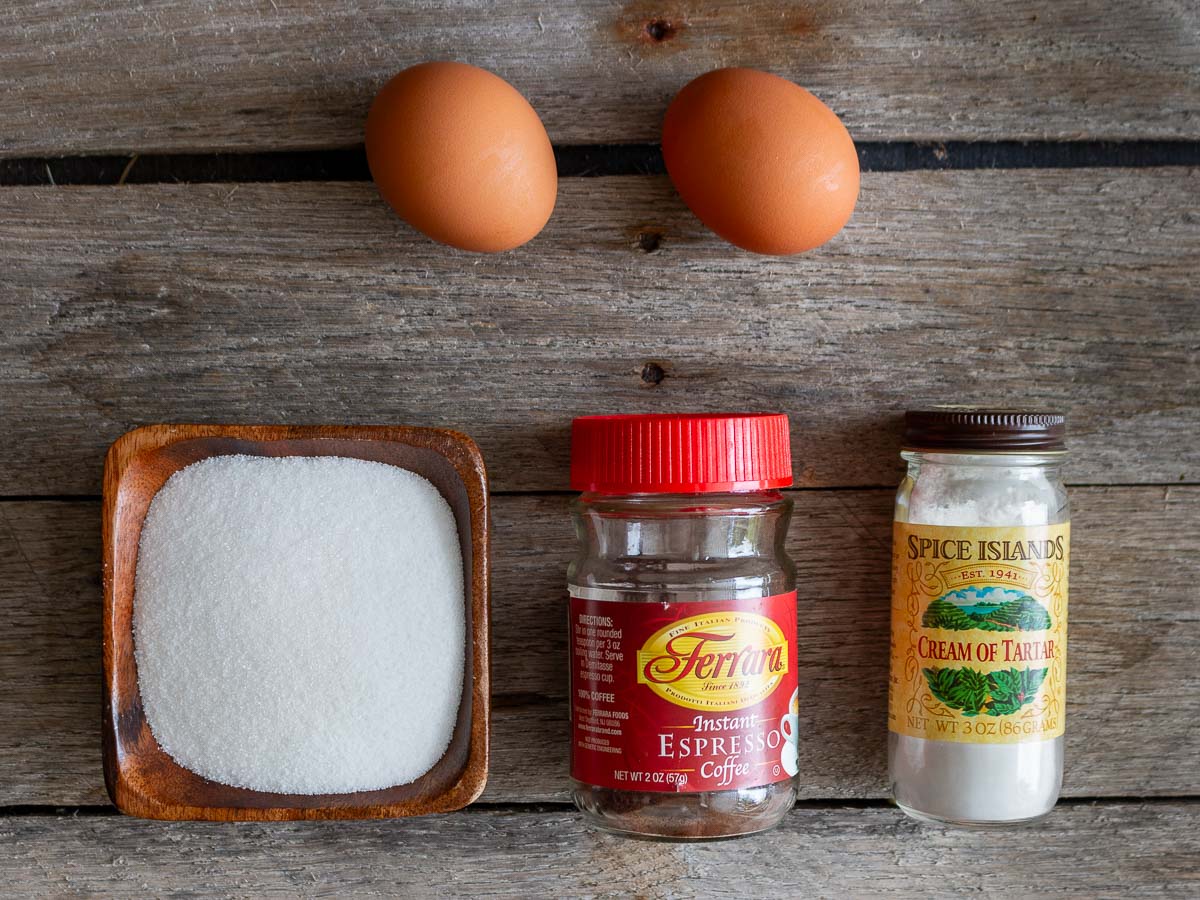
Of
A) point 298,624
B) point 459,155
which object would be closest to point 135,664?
point 298,624

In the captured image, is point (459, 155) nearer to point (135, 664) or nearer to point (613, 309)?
point (613, 309)

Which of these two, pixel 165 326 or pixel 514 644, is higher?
pixel 165 326

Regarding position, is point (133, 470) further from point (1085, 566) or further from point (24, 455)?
point (1085, 566)

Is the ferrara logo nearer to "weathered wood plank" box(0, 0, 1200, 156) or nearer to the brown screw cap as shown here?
the brown screw cap

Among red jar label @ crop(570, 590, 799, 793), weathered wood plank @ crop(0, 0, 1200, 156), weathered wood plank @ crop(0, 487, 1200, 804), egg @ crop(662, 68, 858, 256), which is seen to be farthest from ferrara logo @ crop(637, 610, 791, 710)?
weathered wood plank @ crop(0, 0, 1200, 156)

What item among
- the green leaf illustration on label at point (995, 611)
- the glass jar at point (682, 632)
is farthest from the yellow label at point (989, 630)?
the glass jar at point (682, 632)

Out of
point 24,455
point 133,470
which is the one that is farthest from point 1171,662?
point 24,455

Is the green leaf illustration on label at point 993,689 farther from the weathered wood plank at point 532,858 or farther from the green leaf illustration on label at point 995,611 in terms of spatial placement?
the weathered wood plank at point 532,858
